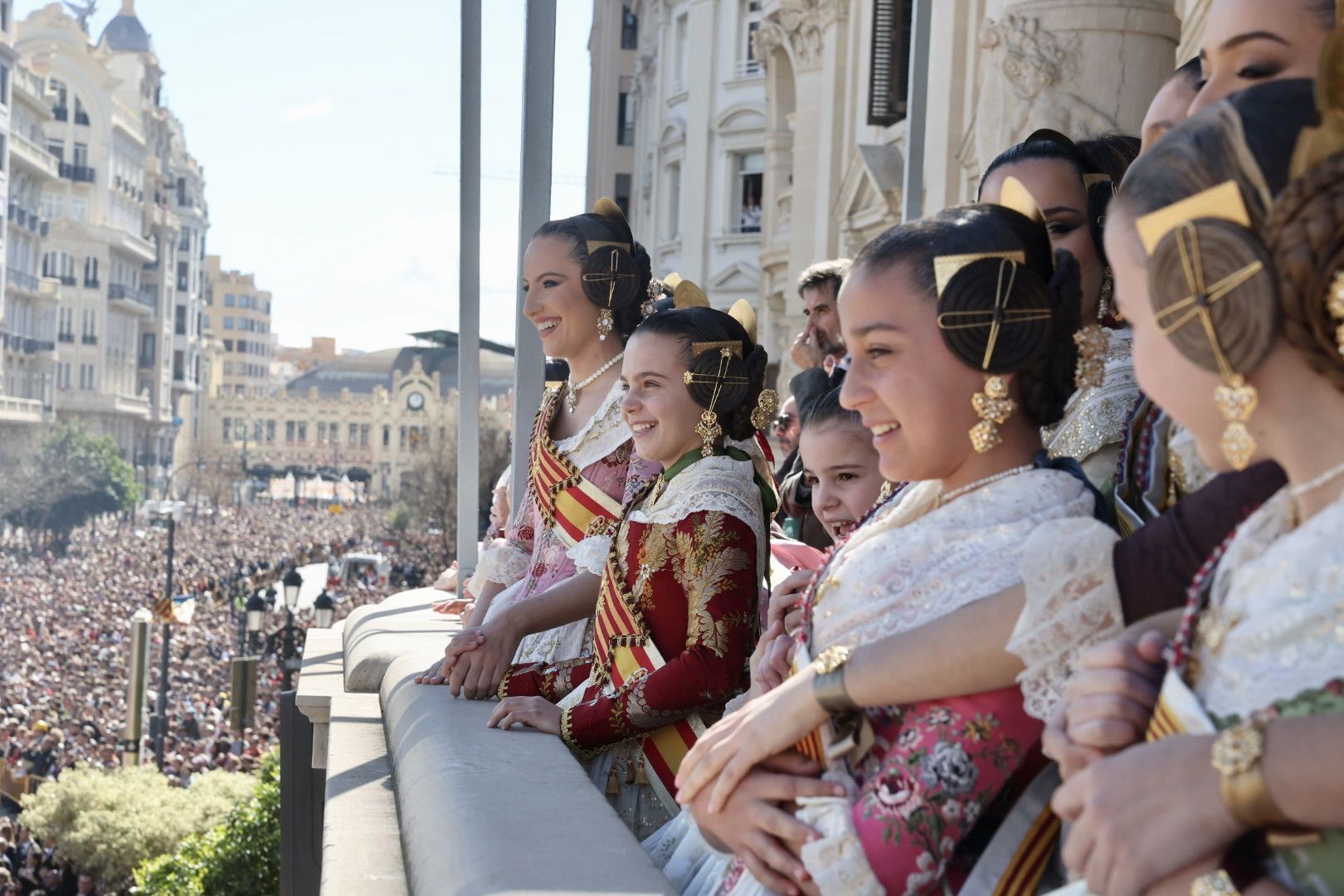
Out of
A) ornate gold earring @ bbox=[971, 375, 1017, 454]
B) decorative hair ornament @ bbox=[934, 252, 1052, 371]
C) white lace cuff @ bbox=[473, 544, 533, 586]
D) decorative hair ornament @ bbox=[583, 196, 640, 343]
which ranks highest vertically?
decorative hair ornament @ bbox=[583, 196, 640, 343]

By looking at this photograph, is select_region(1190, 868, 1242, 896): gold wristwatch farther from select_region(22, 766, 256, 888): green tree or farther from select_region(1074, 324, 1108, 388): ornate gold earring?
select_region(22, 766, 256, 888): green tree

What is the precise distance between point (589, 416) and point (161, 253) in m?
104

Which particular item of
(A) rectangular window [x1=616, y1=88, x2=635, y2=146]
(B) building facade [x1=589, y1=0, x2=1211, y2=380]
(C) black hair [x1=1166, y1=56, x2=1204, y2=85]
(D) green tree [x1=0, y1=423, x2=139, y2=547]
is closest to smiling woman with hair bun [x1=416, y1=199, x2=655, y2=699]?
(B) building facade [x1=589, y1=0, x2=1211, y2=380]

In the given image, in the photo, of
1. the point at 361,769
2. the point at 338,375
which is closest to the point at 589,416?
the point at 361,769

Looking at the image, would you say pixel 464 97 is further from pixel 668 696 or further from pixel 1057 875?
pixel 1057 875

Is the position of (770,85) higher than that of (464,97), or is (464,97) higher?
(770,85)

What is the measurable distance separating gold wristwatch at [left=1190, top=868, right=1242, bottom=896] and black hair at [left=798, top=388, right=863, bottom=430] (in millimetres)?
1927

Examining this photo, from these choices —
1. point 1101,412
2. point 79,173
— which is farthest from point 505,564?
point 79,173

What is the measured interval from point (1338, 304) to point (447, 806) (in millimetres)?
1661

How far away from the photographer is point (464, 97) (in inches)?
225

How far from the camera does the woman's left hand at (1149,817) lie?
1453 millimetres

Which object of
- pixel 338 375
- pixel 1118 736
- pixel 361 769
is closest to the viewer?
pixel 1118 736

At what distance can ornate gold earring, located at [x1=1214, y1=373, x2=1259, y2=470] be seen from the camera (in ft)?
4.72

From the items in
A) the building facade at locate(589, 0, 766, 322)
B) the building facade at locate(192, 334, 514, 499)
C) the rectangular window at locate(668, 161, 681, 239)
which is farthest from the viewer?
the building facade at locate(192, 334, 514, 499)
